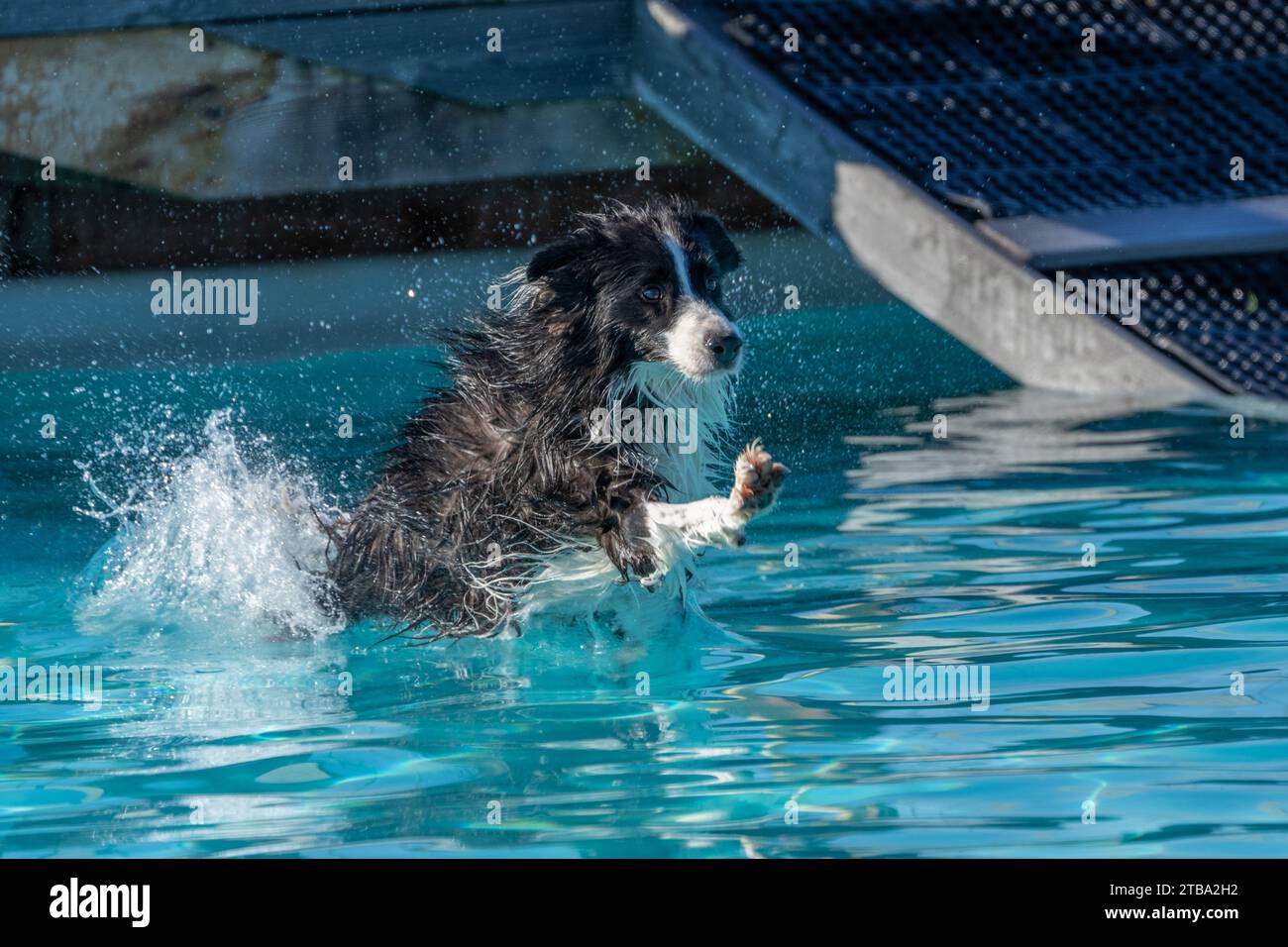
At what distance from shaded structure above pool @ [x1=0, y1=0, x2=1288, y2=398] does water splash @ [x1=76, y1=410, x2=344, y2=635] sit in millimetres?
3627

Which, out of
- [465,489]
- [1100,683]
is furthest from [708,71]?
[1100,683]

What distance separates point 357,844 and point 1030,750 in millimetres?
1532

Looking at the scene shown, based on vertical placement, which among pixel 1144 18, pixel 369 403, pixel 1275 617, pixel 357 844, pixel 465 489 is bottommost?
pixel 357 844

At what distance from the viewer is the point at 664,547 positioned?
4715 millimetres

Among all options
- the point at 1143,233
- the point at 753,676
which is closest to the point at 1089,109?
the point at 1143,233

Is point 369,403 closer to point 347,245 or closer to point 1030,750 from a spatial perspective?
point 347,245

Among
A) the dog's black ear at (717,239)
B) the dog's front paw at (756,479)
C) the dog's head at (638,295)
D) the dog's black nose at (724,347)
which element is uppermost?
the dog's black ear at (717,239)

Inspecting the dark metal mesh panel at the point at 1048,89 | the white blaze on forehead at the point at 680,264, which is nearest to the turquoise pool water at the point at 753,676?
the white blaze on forehead at the point at 680,264

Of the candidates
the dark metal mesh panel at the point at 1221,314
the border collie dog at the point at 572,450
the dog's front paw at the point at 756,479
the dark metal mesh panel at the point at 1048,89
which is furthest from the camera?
the dark metal mesh panel at the point at 1048,89

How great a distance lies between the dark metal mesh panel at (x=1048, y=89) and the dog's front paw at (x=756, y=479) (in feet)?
14.7

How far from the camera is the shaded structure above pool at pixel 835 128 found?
8.22 m

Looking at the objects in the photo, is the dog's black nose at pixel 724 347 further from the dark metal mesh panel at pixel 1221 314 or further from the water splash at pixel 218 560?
the dark metal mesh panel at pixel 1221 314

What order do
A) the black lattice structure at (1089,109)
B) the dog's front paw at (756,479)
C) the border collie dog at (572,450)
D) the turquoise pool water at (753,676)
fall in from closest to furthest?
1. the turquoise pool water at (753,676)
2. the dog's front paw at (756,479)
3. the border collie dog at (572,450)
4. the black lattice structure at (1089,109)

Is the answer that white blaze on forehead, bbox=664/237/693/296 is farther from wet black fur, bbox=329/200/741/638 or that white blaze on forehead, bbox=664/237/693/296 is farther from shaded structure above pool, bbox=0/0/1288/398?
shaded structure above pool, bbox=0/0/1288/398
